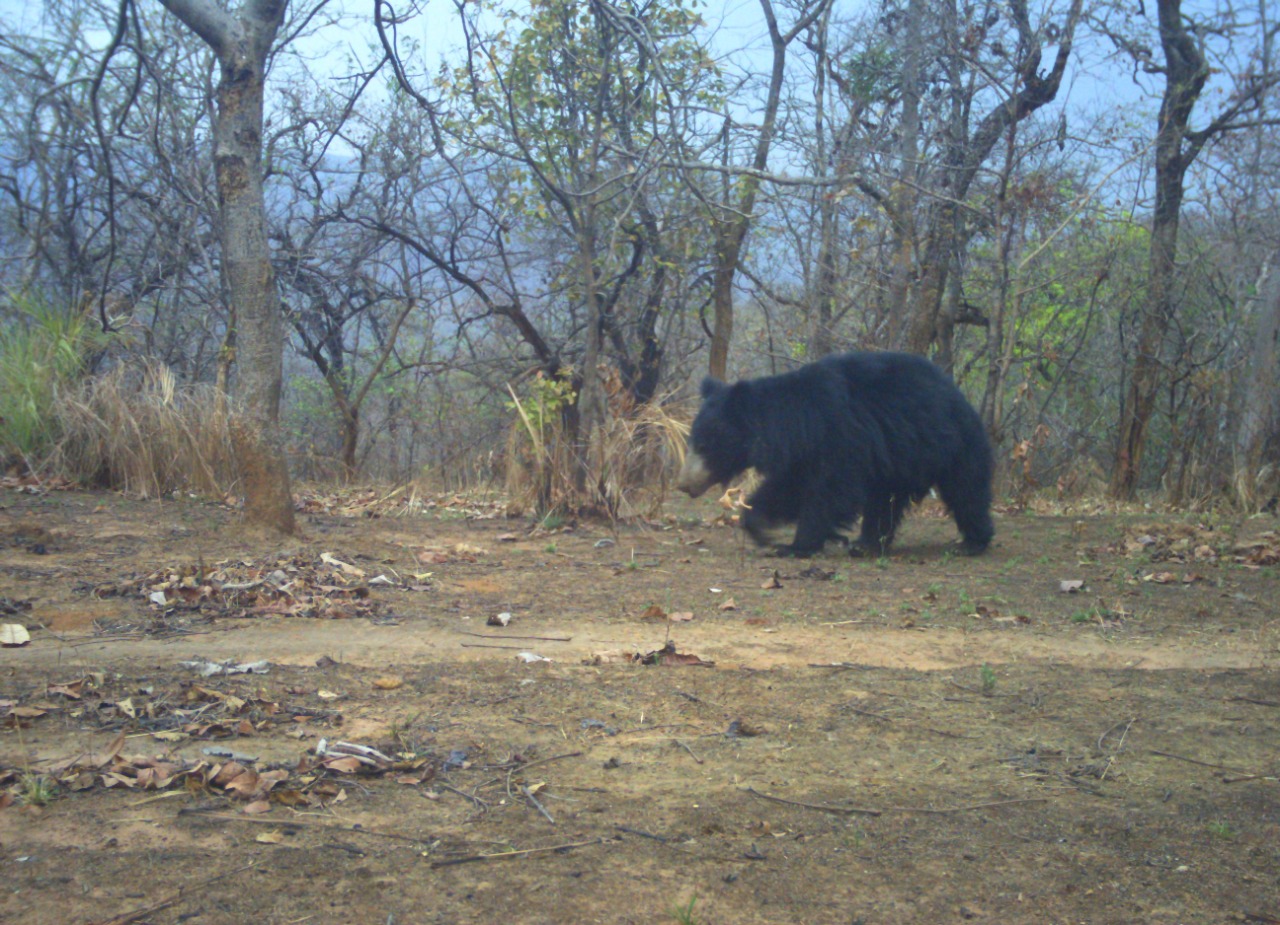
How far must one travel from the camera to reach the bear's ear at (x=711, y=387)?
7.59 metres

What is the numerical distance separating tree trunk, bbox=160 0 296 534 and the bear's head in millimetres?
2994

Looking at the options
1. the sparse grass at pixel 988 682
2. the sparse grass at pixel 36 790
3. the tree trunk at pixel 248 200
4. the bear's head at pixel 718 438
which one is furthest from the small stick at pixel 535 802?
the bear's head at pixel 718 438

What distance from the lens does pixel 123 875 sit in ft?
7.25

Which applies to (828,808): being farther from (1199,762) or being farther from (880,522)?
(880,522)

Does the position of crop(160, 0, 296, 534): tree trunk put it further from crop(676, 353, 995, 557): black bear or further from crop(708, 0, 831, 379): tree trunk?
crop(708, 0, 831, 379): tree trunk

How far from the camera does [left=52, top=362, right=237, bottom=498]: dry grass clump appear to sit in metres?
7.86

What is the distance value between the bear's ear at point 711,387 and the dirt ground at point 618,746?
2.09 m

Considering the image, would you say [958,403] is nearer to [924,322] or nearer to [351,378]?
[924,322]

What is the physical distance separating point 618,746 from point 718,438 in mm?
4547

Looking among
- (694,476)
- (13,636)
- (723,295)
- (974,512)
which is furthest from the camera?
(723,295)

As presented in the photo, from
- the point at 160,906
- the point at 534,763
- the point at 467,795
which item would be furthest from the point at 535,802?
the point at 160,906

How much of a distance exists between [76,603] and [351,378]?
9700mm

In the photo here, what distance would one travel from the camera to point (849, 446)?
707cm

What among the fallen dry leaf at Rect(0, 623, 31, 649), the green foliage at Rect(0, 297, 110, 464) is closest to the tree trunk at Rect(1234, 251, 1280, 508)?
the fallen dry leaf at Rect(0, 623, 31, 649)
